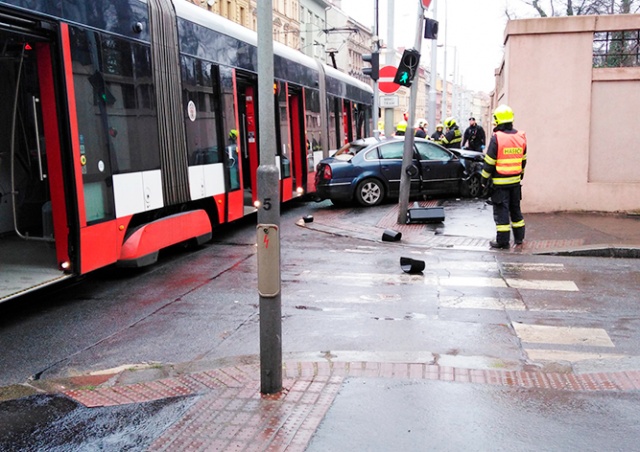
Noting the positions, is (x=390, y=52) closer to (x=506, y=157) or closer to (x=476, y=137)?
(x=476, y=137)

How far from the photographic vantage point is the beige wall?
12.8 metres

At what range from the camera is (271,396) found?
4418 mm

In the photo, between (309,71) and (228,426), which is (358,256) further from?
(309,71)

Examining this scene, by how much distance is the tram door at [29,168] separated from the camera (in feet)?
21.7

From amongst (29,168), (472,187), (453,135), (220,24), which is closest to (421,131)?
(453,135)

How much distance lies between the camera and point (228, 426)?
13.2ft

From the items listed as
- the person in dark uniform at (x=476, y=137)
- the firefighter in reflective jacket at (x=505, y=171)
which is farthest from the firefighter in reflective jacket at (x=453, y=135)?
the firefighter in reflective jacket at (x=505, y=171)

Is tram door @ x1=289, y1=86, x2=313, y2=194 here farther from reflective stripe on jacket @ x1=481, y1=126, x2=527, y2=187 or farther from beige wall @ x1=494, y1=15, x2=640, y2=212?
reflective stripe on jacket @ x1=481, y1=126, x2=527, y2=187

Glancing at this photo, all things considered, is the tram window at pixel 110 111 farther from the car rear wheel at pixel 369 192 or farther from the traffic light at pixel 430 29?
the car rear wheel at pixel 369 192

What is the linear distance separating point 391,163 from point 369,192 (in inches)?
32.9

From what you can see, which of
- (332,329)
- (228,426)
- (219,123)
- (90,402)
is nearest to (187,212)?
(219,123)

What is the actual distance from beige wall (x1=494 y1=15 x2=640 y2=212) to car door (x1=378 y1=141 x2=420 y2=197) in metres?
2.89

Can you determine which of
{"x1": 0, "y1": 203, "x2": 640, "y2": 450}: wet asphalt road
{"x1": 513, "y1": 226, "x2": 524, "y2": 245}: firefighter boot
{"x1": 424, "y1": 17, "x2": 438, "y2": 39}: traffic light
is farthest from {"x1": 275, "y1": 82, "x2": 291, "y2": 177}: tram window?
{"x1": 513, "y1": 226, "x2": 524, "y2": 245}: firefighter boot

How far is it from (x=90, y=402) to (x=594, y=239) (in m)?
8.35
